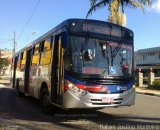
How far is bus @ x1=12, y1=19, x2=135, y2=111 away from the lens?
11195 millimetres

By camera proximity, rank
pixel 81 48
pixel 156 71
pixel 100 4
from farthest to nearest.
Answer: pixel 156 71
pixel 100 4
pixel 81 48

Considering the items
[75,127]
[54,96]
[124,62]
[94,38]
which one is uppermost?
[94,38]

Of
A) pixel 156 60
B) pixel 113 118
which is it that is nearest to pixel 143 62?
pixel 156 60

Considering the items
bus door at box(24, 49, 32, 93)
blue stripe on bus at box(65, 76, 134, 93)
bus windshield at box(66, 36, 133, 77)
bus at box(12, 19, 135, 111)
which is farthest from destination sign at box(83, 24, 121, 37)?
bus door at box(24, 49, 32, 93)

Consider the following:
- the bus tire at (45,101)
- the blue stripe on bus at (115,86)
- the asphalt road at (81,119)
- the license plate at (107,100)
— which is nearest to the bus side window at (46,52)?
the bus tire at (45,101)

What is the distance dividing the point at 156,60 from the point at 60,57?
50.2m

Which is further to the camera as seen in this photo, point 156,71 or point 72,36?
point 156,71

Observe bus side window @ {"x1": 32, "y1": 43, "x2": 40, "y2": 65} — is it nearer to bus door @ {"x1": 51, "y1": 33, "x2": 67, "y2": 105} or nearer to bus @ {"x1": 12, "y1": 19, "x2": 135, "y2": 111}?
bus @ {"x1": 12, "y1": 19, "x2": 135, "y2": 111}

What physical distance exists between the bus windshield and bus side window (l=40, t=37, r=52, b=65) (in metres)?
2.07

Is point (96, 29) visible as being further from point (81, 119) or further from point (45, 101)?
point (45, 101)

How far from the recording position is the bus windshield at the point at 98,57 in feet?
37.0

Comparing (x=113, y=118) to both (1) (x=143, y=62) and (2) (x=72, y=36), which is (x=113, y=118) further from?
(1) (x=143, y=62)

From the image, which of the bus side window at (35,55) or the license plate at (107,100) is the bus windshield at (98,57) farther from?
the bus side window at (35,55)

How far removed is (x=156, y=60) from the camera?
197ft
